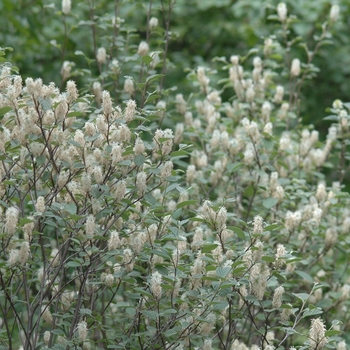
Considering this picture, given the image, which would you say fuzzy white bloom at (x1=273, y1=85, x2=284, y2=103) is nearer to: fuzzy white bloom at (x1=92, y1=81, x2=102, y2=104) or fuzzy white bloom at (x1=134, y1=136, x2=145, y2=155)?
fuzzy white bloom at (x1=92, y1=81, x2=102, y2=104)

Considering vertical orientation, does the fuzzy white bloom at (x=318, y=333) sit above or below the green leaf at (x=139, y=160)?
below

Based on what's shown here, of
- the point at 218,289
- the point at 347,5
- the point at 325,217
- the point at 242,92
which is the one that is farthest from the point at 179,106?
the point at 347,5

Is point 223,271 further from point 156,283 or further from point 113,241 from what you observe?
point 113,241

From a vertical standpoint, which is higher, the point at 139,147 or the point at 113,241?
the point at 139,147

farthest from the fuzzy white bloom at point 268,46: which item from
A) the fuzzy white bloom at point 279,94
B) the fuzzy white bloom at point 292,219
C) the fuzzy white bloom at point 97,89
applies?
the fuzzy white bloom at point 292,219

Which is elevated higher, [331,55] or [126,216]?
[126,216]

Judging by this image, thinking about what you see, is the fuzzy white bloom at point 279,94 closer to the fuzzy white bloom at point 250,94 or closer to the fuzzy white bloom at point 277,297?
the fuzzy white bloom at point 250,94

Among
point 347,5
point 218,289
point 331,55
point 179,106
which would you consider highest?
point 218,289

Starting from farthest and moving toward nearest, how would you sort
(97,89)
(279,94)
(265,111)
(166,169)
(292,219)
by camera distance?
(279,94), (265,111), (97,89), (292,219), (166,169)

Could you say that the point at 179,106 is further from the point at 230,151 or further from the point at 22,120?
the point at 22,120

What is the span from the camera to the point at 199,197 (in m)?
4.04

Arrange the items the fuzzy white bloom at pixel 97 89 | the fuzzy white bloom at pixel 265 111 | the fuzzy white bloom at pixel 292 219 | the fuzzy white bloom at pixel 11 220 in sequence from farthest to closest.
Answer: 1. the fuzzy white bloom at pixel 265 111
2. the fuzzy white bloom at pixel 97 89
3. the fuzzy white bloom at pixel 292 219
4. the fuzzy white bloom at pixel 11 220

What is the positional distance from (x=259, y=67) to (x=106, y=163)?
7.05 feet

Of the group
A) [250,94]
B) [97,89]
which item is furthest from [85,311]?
[250,94]
